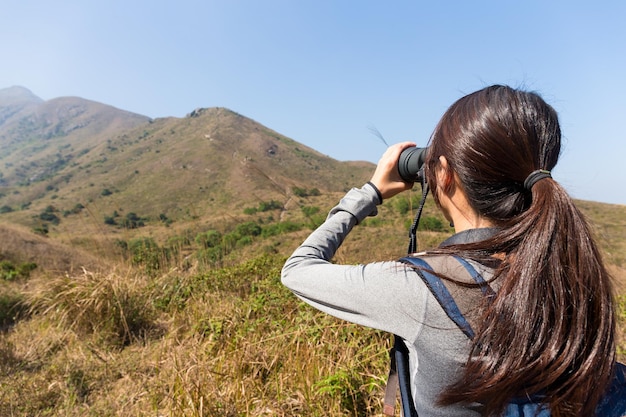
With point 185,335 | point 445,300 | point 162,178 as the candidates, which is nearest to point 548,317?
point 445,300

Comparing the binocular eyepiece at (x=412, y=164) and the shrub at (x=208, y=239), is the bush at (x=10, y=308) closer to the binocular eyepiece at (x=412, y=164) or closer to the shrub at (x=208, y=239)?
the shrub at (x=208, y=239)

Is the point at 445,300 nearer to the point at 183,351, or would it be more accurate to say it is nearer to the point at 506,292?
the point at 506,292

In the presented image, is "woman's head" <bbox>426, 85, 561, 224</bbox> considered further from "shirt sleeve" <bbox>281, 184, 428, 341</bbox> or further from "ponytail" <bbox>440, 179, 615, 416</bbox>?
"shirt sleeve" <bbox>281, 184, 428, 341</bbox>

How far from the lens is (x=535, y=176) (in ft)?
2.43

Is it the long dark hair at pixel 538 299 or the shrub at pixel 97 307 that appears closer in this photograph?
the long dark hair at pixel 538 299

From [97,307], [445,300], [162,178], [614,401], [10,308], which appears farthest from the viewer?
[162,178]

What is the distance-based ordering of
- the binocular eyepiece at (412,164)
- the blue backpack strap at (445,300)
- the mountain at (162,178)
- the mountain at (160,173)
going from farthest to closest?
the mountain at (160,173), the mountain at (162,178), the binocular eyepiece at (412,164), the blue backpack strap at (445,300)

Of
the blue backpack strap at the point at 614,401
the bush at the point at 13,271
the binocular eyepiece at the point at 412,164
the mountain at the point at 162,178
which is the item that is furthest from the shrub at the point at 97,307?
the blue backpack strap at the point at 614,401

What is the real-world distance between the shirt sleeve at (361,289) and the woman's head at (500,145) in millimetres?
246

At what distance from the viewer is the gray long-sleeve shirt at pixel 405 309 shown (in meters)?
0.70

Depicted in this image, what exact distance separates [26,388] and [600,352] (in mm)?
3049

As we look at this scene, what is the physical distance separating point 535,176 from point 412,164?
1.01 ft

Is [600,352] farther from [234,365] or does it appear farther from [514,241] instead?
[234,365]

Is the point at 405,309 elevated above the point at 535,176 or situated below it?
below
